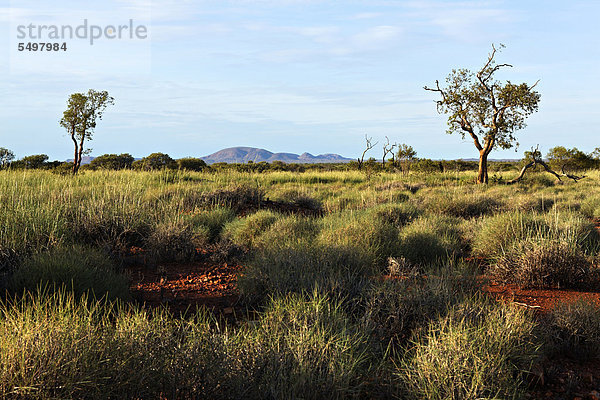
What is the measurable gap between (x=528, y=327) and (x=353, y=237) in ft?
10.6

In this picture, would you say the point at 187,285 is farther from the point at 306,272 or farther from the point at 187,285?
the point at 306,272

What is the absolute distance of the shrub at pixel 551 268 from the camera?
545cm

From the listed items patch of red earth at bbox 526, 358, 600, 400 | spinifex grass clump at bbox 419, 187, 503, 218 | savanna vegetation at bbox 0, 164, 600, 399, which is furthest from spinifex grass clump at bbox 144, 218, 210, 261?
spinifex grass clump at bbox 419, 187, 503, 218

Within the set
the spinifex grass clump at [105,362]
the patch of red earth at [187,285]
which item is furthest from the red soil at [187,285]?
the spinifex grass clump at [105,362]

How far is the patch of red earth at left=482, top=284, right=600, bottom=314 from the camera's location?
15.4 ft

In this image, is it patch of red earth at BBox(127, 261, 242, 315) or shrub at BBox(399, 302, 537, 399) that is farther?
patch of red earth at BBox(127, 261, 242, 315)

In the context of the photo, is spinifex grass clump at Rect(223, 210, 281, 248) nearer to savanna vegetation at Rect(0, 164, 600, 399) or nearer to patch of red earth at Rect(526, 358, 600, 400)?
savanna vegetation at Rect(0, 164, 600, 399)

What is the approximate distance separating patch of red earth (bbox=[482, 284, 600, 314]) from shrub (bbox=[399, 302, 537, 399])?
1568mm

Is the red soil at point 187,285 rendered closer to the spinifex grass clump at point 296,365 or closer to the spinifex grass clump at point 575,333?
the spinifex grass clump at point 296,365

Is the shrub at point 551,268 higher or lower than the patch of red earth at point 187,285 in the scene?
higher

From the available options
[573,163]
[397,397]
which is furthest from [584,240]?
[573,163]

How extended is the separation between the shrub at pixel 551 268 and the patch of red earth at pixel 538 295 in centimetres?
15

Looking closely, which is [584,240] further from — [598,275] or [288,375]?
[288,375]

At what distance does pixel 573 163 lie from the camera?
45.0m
